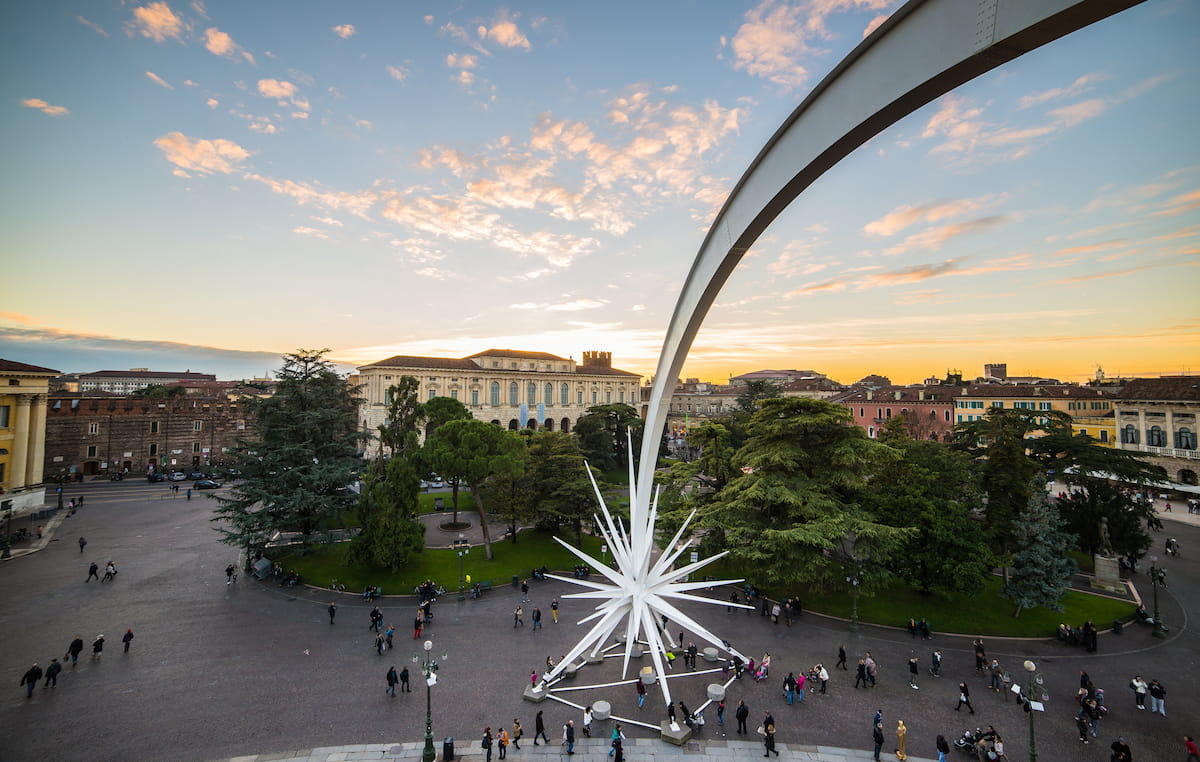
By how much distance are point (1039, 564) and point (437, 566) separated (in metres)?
23.1

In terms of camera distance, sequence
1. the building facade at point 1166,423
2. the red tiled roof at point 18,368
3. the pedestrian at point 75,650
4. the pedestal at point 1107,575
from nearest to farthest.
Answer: the pedestrian at point 75,650, the pedestal at point 1107,575, the red tiled roof at point 18,368, the building facade at point 1166,423

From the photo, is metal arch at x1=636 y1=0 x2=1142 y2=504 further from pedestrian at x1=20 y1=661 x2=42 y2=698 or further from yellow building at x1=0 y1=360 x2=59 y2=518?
yellow building at x1=0 y1=360 x2=59 y2=518

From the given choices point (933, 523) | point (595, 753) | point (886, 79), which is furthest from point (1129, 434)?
point (886, 79)

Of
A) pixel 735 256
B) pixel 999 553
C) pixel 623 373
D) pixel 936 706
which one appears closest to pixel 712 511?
pixel 936 706

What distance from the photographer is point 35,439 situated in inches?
1277

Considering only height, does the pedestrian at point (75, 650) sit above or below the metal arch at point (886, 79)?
below

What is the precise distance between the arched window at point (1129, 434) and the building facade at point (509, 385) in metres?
53.1

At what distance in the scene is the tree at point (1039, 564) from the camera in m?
17.2

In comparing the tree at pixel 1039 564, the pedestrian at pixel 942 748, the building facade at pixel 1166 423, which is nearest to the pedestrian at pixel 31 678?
the pedestrian at pixel 942 748

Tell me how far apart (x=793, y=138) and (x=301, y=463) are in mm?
25762

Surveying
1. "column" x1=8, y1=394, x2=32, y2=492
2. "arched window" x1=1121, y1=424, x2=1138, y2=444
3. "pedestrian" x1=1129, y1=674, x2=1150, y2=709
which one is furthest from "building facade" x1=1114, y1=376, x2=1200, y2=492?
"column" x1=8, y1=394, x2=32, y2=492

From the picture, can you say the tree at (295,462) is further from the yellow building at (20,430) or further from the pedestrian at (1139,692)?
the pedestrian at (1139,692)

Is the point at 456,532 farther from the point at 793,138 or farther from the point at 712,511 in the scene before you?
the point at 793,138

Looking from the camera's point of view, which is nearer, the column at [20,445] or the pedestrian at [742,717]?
the pedestrian at [742,717]
